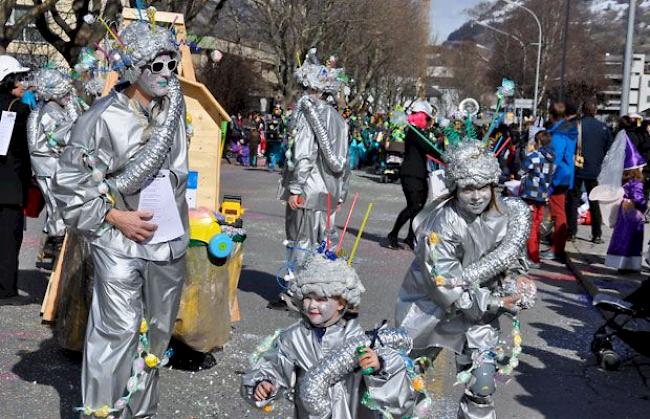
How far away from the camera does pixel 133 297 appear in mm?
4332

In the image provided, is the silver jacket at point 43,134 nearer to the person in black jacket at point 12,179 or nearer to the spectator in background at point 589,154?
the person in black jacket at point 12,179

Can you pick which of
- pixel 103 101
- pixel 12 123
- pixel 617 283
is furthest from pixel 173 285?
pixel 617 283

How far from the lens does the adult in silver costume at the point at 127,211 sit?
427cm

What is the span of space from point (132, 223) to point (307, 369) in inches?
46.5

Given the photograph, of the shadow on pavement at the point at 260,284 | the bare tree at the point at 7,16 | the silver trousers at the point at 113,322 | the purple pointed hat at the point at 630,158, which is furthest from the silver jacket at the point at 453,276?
the bare tree at the point at 7,16

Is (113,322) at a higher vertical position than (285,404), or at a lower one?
higher

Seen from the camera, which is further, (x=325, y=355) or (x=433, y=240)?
(x=433, y=240)

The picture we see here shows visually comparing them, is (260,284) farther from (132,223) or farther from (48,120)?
(132,223)

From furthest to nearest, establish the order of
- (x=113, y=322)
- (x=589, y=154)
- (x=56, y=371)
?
(x=589, y=154), (x=56, y=371), (x=113, y=322)

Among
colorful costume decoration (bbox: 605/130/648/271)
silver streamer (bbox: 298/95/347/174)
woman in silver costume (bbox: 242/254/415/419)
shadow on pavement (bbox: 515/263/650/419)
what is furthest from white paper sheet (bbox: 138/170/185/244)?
colorful costume decoration (bbox: 605/130/648/271)

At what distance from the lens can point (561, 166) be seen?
1134 centimetres

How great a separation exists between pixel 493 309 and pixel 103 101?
2247mm

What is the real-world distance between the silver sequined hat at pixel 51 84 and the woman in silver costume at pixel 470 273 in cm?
412

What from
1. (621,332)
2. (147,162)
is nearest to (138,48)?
(147,162)
